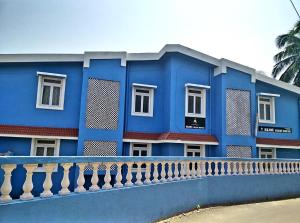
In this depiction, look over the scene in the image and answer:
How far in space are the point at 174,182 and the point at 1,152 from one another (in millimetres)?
7678

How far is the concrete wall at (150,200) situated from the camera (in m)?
3.89

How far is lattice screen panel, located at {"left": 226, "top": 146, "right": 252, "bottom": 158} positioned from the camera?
39.5 feet

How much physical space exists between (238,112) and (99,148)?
6560 millimetres

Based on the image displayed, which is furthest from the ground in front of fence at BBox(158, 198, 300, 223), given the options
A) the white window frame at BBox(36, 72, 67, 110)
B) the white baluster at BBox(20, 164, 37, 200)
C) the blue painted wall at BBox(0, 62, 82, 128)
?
the white window frame at BBox(36, 72, 67, 110)

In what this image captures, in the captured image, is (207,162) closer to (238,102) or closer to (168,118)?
(168,118)

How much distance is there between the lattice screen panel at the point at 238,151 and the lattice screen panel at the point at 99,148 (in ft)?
16.8

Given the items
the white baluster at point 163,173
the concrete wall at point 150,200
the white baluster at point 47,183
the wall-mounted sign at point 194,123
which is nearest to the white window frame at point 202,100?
the wall-mounted sign at point 194,123

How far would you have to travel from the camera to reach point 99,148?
1102cm

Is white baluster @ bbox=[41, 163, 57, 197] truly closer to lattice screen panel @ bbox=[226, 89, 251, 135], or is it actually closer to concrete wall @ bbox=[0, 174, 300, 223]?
concrete wall @ bbox=[0, 174, 300, 223]

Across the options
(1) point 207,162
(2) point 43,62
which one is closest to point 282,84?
(1) point 207,162

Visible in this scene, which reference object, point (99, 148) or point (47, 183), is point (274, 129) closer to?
point (99, 148)

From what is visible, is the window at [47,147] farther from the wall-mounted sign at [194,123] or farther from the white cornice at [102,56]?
the wall-mounted sign at [194,123]

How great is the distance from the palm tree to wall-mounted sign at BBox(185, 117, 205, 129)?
36.1ft

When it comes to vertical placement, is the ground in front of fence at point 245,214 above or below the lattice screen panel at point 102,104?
below
